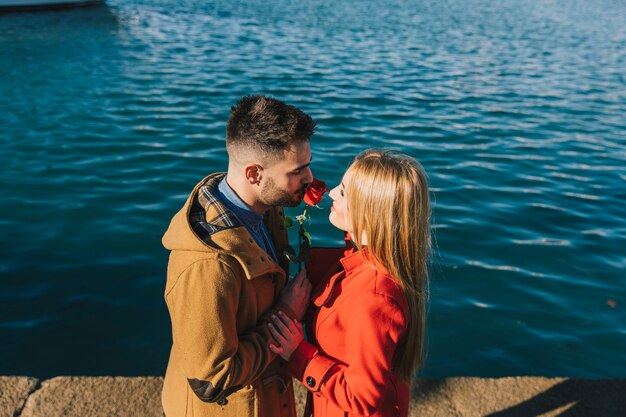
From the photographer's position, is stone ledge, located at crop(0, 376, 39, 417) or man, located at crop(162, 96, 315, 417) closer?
man, located at crop(162, 96, 315, 417)

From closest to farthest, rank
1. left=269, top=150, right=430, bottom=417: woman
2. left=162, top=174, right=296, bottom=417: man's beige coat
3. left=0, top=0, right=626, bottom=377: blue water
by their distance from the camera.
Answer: left=162, top=174, right=296, bottom=417: man's beige coat, left=269, top=150, right=430, bottom=417: woman, left=0, top=0, right=626, bottom=377: blue water

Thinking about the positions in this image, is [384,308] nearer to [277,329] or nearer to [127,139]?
[277,329]

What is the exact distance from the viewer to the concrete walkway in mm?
3564

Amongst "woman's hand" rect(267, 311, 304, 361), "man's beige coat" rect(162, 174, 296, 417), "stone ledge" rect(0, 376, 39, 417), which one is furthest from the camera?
"stone ledge" rect(0, 376, 39, 417)

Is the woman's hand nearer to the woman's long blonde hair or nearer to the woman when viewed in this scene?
the woman

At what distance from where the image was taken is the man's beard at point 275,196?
2521 millimetres

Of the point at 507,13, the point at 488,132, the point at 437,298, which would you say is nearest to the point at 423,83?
the point at 488,132

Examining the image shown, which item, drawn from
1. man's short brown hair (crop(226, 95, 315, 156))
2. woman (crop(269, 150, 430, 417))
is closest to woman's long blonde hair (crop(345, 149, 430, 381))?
woman (crop(269, 150, 430, 417))

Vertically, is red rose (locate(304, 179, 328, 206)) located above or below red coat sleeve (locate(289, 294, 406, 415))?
above

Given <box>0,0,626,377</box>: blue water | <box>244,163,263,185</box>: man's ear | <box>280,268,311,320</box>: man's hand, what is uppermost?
<box>244,163,263,185</box>: man's ear

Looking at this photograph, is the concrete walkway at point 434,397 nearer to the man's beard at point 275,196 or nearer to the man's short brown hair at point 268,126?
the man's beard at point 275,196

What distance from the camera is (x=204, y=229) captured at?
234cm

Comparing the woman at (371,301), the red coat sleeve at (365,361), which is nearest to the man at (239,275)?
the woman at (371,301)

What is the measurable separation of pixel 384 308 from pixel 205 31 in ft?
65.9
